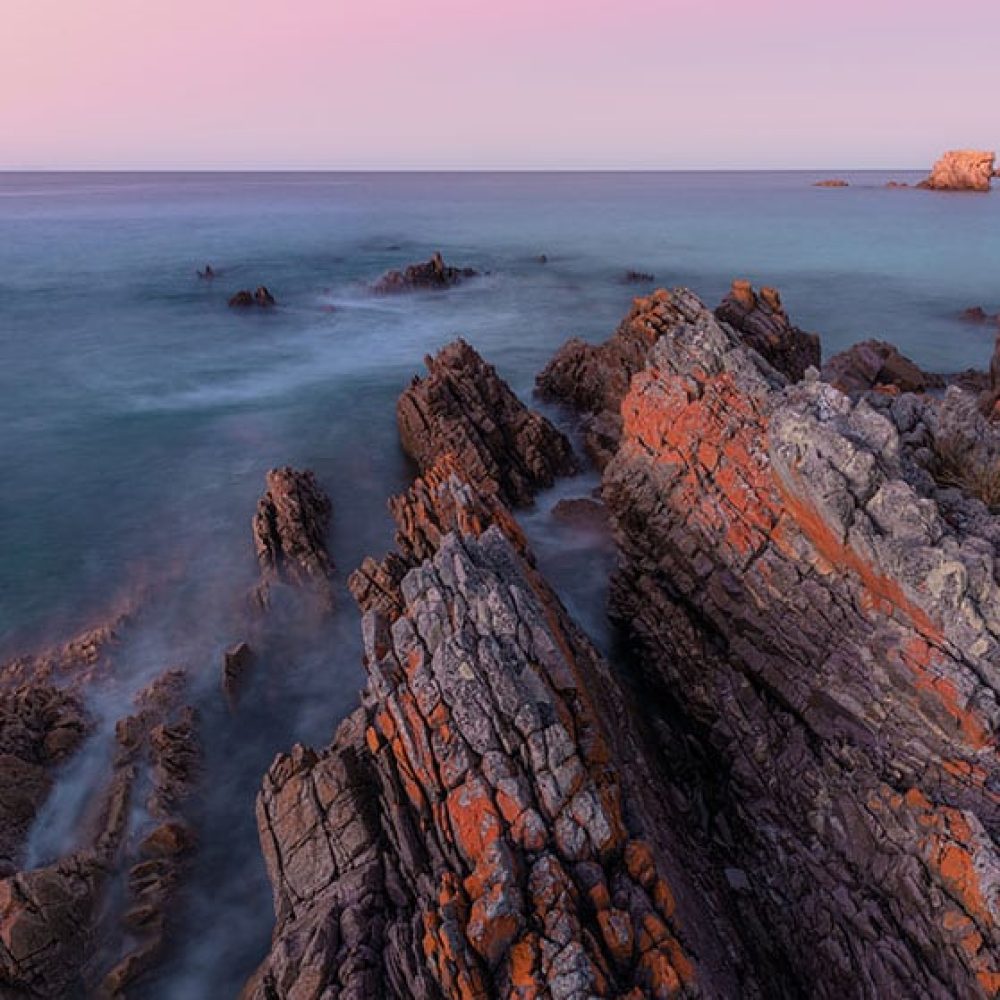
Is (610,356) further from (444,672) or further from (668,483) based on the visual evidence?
(444,672)

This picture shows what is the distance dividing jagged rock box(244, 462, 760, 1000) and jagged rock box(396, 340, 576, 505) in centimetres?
880

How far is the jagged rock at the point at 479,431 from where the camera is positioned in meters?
18.5

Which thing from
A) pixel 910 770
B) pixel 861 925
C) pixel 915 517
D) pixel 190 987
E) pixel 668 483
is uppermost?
pixel 915 517

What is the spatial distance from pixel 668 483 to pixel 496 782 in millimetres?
6706

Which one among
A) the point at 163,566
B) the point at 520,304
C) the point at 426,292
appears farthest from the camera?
the point at 426,292

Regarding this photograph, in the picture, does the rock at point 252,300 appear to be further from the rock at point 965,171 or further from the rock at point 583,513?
the rock at point 965,171

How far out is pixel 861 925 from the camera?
7898 mm

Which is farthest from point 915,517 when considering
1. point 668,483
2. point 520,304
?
point 520,304

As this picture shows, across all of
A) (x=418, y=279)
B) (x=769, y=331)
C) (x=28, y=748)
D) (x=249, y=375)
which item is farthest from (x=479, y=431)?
(x=418, y=279)

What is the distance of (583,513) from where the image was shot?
1738 centimetres

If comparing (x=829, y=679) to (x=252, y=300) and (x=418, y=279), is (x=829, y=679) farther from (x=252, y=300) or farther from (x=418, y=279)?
(x=418, y=279)

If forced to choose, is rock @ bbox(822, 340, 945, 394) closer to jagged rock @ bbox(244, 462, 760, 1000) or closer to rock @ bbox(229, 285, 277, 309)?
jagged rock @ bbox(244, 462, 760, 1000)

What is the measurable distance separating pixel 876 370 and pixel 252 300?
111 feet

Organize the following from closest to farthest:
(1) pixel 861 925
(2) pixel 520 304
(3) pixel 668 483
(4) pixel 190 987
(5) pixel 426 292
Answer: (1) pixel 861 925, (4) pixel 190 987, (3) pixel 668 483, (2) pixel 520 304, (5) pixel 426 292
